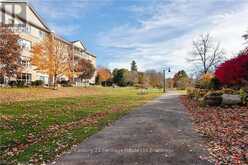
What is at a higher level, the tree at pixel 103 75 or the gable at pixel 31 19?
the gable at pixel 31 19

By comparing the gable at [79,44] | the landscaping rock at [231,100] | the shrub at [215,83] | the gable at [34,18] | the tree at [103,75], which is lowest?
the landscaping rock at [231,100]

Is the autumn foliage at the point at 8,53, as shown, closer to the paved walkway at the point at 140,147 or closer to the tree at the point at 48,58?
the tree at the point at 48,58

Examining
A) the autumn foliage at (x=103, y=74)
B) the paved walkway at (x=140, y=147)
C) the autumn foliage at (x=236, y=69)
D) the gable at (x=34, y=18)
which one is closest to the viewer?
the paved walkway at (x=140, y=147)

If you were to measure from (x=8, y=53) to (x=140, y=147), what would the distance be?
31322 mm

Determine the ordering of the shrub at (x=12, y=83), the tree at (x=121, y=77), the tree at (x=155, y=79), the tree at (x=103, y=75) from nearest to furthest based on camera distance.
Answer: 1. the shrub at (x=12, y=83)
2. the tree at (x=121, y=77)
3. the tree at (x=103, y=75)
4. the tree at (x=155, y=79)

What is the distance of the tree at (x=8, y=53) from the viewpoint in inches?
1421

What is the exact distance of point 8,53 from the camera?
119 feet

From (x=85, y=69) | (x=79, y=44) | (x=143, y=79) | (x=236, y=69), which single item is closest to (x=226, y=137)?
(x=236, y=69)

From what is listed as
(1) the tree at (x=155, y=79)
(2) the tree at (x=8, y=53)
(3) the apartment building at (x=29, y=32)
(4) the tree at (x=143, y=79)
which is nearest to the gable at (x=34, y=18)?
(3) the apartment building at (x=29, y=32)

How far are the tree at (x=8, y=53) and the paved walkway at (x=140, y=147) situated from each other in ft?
89.4

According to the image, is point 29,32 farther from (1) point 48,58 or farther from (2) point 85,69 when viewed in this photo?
(2) point 85,69

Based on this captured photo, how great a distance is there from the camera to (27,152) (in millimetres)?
8430

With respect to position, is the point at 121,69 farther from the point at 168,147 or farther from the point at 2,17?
the point at 168,147

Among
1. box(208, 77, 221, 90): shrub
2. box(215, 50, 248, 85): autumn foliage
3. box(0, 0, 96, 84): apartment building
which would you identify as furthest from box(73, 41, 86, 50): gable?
box(215, 50, 248, 85): autumn foliage
